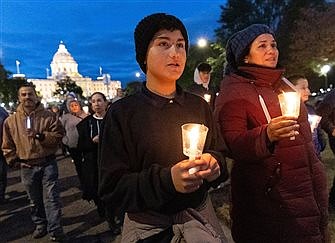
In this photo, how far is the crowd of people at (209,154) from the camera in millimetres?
1875

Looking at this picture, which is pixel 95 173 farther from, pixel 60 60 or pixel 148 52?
pixel 60 60

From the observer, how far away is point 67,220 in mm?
6512

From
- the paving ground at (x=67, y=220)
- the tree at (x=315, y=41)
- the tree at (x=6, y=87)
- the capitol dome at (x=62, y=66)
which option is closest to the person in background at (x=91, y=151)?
the paving ground at (x=67, y=220)

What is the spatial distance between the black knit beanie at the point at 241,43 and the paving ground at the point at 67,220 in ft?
9.91

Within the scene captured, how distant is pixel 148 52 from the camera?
209 centimetres

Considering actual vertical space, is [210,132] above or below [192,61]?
below

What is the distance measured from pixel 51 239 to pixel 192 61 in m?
37.8

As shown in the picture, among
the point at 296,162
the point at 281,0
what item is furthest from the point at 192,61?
the point at 296,162

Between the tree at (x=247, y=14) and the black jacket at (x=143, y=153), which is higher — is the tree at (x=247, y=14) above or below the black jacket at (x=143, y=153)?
above

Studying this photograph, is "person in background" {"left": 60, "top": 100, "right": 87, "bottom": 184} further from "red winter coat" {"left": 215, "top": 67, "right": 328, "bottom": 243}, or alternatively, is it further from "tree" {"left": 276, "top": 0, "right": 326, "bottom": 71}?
"tree" {"left": 276, "top": 0, "right": 326, "bottom": 71}

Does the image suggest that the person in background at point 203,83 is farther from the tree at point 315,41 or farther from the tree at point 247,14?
the tree at point 247,14

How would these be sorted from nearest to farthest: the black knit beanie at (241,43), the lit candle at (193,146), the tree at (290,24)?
the lit candle at (193,146)
the black knit beanie at (241,43)
the tree at (290,24)

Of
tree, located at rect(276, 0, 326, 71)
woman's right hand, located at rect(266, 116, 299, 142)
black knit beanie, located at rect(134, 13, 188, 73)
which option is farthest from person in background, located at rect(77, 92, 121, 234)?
tree, located at rect(276, 0, 326, 71)

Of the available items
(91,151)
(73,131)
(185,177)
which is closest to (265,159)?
(185,177)
